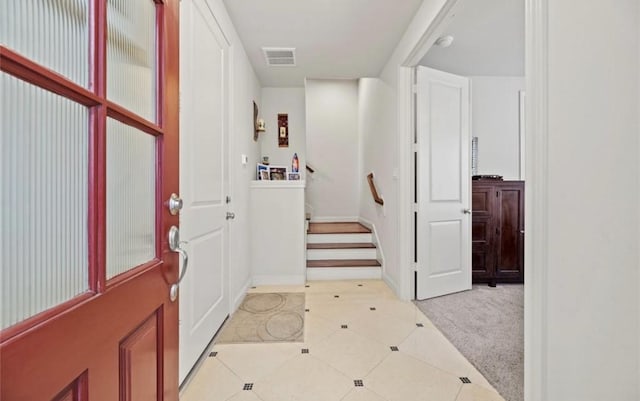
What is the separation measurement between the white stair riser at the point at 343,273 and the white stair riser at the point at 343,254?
0.84 feet

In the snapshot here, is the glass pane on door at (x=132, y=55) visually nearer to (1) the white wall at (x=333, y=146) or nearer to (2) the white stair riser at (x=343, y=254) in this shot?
(2) the white stair riser at (x=343, y=254)

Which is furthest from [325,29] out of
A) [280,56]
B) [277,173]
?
[277,173]

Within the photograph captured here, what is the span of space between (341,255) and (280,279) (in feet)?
2.91

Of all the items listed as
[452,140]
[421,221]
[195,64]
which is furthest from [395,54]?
[195,64]

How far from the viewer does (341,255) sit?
3.83m

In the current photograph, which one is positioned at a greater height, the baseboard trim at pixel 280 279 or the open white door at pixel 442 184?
the open white door at pixel 442 184

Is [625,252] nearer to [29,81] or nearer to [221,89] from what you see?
[29,81]

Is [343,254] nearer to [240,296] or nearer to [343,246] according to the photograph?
[343,246]

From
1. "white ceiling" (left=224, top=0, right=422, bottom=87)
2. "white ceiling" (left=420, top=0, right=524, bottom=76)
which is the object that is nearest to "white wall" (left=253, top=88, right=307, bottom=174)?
"white ceiling" (left=224, top=0, right=422, bottom=87)

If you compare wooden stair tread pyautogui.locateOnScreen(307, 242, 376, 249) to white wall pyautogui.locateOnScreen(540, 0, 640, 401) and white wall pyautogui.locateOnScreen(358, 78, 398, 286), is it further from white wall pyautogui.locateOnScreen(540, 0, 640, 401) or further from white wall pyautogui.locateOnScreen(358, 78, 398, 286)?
white wall pyautogui.locateOnScreen(540, 0, 640, 401)

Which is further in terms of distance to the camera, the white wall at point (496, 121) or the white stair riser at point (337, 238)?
the white stair riser at point (337, 238)

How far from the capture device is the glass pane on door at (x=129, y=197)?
0.69 meters

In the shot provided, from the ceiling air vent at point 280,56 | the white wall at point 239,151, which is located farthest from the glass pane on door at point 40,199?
the ceiling air vent at point 280,56

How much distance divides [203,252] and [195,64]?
1191mm
